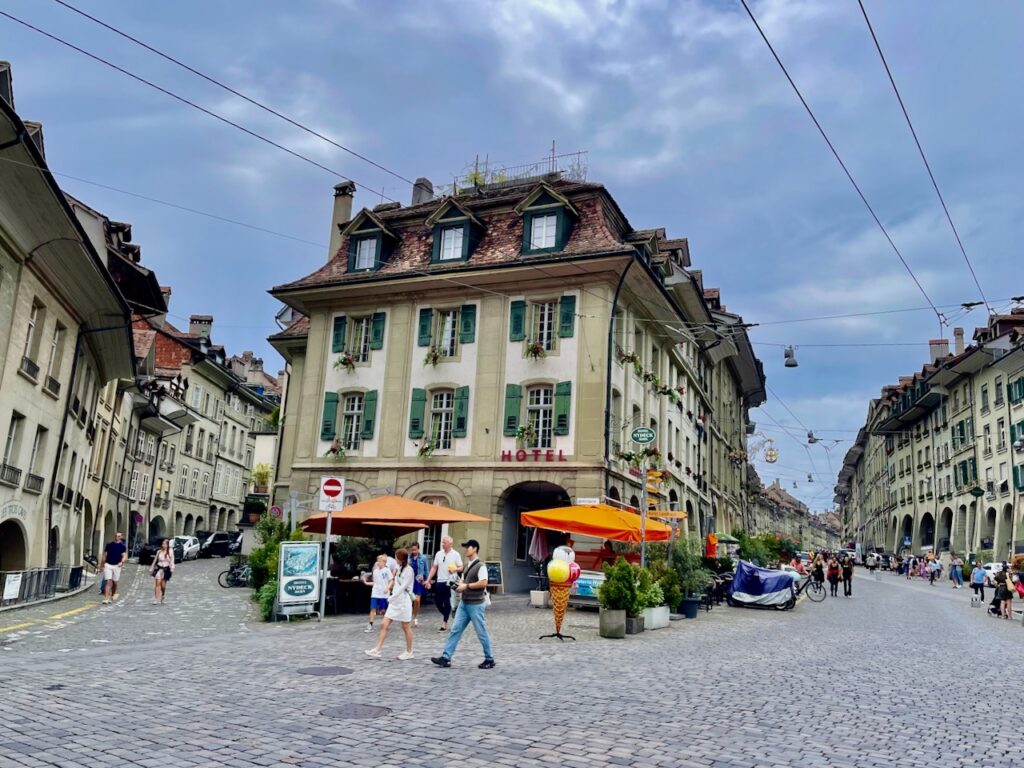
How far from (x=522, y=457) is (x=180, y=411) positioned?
31835mm

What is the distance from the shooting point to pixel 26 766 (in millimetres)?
5652

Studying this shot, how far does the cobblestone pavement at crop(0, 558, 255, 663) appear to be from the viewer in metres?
13.2

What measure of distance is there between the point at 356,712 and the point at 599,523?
1280cm

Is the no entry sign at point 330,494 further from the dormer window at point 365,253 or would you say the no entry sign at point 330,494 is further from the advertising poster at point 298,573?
the dormer window at point 365,253

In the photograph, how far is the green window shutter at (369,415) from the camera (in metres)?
29.7

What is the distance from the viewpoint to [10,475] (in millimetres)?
20906

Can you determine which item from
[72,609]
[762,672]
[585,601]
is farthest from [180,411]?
[762,672]

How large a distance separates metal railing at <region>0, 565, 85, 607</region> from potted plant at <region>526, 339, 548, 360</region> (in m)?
14.9

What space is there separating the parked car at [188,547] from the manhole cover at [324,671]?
36618 millimetres

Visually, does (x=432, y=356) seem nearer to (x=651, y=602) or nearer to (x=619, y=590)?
(x=651, y=602)

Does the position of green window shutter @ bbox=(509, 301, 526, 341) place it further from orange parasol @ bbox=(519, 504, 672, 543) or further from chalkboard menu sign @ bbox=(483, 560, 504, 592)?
orange parasol @ bbox=(519, 504, 672, 543)

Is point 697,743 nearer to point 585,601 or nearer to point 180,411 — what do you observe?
point 585,601

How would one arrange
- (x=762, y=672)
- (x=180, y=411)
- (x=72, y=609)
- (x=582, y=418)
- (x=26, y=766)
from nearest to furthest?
1. (x=26, y=766)
2. (x=762, y=672)
3. (x=72, y=609)
4. (x=582, y=418)
5. (x=180, y=411)

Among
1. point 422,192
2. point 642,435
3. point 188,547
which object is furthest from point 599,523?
point 188,547
